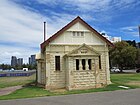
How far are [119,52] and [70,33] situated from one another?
3433cm

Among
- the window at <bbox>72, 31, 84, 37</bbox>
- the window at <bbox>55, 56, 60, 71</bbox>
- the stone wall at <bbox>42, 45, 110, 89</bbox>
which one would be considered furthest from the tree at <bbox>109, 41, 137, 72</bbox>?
the window at <bbox>55, 56, 60, 71</bbox>

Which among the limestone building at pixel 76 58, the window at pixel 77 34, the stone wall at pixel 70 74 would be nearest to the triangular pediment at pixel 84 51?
the limestone building at pixel 76 58

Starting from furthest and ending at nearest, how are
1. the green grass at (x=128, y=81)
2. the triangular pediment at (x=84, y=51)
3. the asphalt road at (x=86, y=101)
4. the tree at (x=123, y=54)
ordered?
the tree at (x=123, y=54)
the green grass at (x=128, y=81)
the triangular pediment at (x=84, y=51)
the asphalt road at (x=86, y=101)

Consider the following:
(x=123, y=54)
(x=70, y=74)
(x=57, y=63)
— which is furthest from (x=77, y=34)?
(x=123, y=54)

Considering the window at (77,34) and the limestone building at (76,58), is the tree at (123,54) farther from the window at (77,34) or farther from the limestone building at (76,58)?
the window at (77,34)

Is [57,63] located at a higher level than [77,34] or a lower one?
lower

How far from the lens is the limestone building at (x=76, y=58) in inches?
906

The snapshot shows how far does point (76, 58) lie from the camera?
914 inches

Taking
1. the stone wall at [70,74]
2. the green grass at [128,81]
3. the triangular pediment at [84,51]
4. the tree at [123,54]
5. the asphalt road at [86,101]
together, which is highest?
the tree at [123,54]

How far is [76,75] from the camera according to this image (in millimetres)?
22953

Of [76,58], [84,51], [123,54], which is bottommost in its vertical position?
[76,58]

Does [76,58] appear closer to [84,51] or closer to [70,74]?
[84,51]

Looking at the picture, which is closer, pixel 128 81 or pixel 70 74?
pixel 70 74

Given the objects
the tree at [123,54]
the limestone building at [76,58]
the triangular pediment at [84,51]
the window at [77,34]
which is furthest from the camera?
the tree at [123,54]
